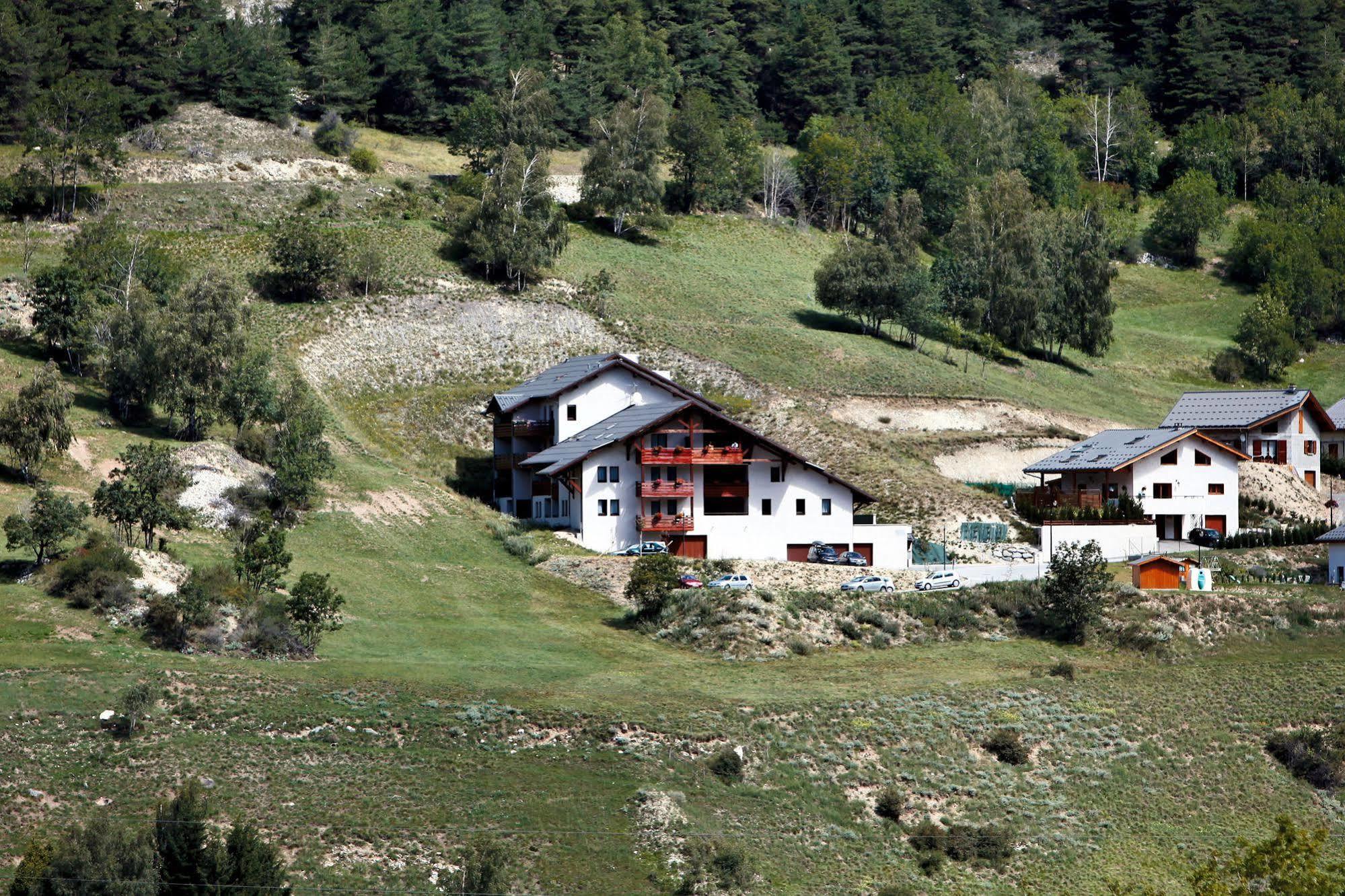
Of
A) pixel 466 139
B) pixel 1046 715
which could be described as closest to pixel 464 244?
pixel 466 139

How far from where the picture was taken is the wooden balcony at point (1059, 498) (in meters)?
88.9

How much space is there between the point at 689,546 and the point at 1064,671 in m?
23.3

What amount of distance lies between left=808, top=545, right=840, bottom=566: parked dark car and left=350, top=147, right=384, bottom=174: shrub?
67456 millimetres

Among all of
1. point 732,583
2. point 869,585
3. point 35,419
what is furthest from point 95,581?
point 869,585

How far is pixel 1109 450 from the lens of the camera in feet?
297

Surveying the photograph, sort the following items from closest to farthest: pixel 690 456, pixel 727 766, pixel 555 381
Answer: pixel 727 766, pixel 690 456, pixel 555 381

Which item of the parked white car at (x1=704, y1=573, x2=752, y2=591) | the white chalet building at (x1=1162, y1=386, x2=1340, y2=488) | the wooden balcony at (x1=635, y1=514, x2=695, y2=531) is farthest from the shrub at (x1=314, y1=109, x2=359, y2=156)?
the parked white car at (x1=704, y1=573, x2=752, y2=591)

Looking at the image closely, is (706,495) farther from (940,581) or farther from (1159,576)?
(1159,576)

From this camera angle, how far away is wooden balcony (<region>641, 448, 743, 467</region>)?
8044cm

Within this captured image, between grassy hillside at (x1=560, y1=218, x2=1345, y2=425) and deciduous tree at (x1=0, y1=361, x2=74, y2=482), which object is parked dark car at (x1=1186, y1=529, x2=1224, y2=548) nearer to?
grassy hillside at (x1=560, y1=218, x2=1345, y2=425)

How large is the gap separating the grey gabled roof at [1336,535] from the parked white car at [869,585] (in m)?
22.1

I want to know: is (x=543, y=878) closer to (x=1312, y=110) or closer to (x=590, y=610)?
(x=590, y=610)

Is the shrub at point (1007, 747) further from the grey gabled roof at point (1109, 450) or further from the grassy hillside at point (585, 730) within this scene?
the grey gabled roof at point (1109, 450)

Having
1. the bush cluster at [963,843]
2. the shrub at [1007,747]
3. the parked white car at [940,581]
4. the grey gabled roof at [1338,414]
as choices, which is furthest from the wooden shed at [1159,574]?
the grey gabled roof at [1338,414]
